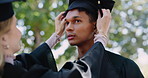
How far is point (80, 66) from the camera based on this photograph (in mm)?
3234

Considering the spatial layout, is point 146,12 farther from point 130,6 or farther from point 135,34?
point 130,6

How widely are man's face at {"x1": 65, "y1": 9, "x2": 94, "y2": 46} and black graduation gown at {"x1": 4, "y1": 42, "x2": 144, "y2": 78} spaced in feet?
1.03

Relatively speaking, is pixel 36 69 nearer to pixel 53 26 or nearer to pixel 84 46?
pixel 84 46

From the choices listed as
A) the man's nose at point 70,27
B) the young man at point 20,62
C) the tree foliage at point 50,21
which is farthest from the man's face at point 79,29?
the tree foliage at point 50,21

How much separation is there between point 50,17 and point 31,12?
2.63ft

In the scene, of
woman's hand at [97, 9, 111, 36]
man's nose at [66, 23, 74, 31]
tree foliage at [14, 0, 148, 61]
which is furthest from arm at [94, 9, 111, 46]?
tree foliage at [14, 0, 148, 61]

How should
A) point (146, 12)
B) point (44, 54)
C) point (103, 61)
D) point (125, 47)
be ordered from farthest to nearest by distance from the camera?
1. point (146, 12)
2. point (125, 47)
3. point (44, 54)
4. point (103, 61)

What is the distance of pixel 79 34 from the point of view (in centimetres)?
390

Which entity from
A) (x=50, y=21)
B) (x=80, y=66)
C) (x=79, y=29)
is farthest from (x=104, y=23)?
(x=50, y=21)

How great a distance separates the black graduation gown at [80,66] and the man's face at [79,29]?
1.03 feet

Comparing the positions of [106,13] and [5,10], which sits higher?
[5,10]

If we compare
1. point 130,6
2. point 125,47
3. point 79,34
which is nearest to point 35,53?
point 79,34

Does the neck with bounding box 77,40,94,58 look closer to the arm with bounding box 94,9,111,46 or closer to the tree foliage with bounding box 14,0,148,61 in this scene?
the arm with bounding box 94,9,111,46

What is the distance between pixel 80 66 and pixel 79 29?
0.74m
